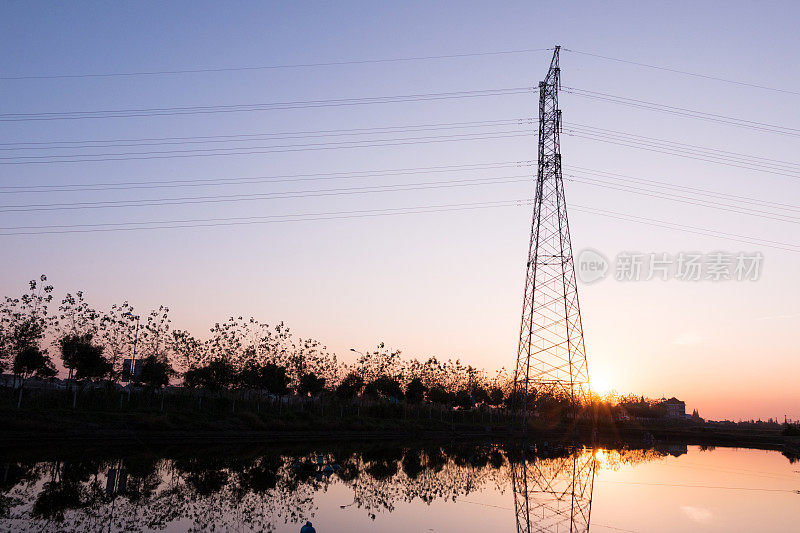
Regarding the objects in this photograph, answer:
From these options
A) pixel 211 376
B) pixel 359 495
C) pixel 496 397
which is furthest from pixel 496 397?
pixel 359 495

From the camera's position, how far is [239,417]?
50.0 m

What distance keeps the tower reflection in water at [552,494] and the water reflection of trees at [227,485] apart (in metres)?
0.17

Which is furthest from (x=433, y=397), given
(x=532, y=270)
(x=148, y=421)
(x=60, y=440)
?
(x=60, y=440)

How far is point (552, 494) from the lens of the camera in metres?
26.3

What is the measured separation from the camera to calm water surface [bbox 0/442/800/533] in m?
18.0

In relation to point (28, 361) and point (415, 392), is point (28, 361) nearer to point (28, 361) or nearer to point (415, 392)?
point (28, 361)

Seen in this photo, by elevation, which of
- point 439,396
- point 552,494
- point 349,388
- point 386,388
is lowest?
point 552,494

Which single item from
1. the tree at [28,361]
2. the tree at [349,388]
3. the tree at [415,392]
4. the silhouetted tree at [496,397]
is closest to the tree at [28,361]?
the tree at [28,361]

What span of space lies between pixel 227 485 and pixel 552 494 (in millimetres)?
12972

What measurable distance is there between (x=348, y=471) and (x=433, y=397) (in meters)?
53.6

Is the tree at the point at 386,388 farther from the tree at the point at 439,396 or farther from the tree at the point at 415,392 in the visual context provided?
the tree at the point at 439,396

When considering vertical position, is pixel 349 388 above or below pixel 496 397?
above

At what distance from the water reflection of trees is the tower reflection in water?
0.57ft

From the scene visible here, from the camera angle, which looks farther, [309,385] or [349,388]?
[349,388]
